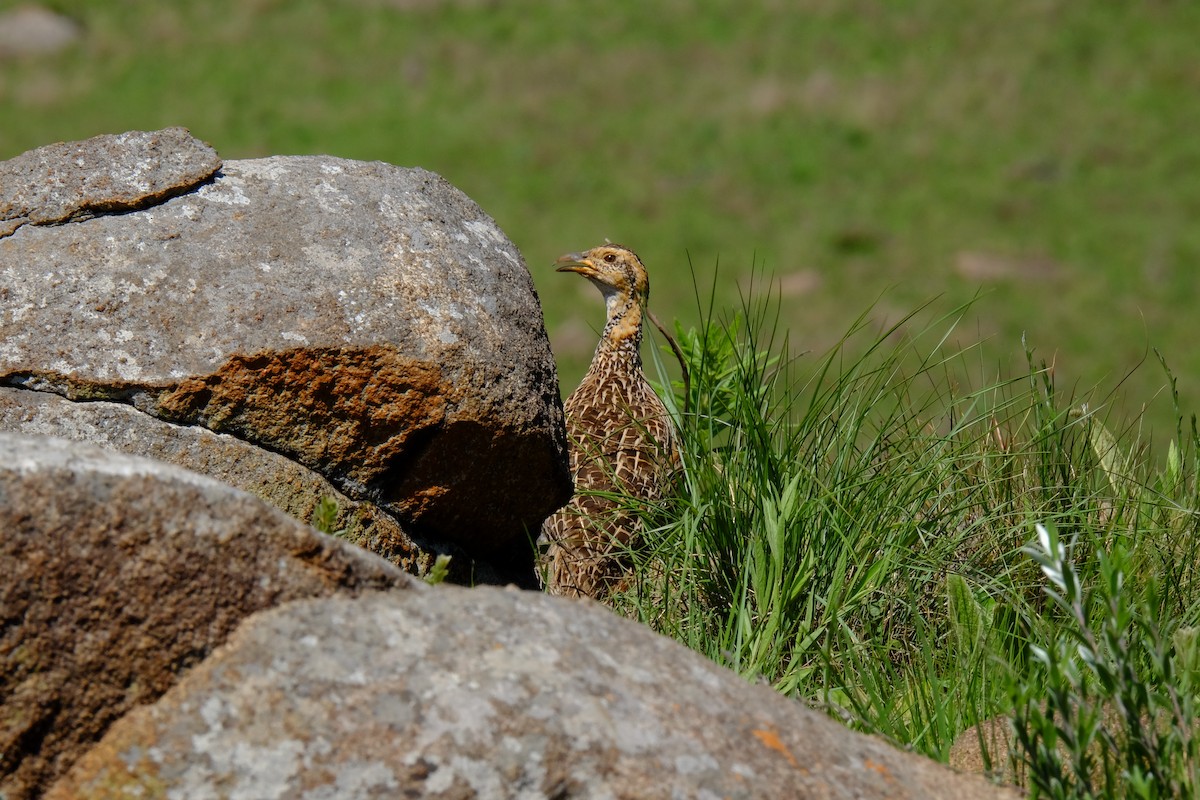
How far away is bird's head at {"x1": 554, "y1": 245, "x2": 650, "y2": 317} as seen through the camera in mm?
5934

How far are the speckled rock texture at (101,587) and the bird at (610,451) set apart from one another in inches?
76.3

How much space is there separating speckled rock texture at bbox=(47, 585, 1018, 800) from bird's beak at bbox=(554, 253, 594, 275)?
3.78m

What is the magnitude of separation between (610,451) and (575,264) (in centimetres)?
135

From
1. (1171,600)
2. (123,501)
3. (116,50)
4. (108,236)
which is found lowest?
(1171,600)

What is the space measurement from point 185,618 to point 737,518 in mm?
1985

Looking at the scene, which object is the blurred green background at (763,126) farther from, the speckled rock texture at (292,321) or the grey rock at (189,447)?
the grey rock at (189,447)

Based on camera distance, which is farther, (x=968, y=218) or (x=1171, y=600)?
(x=968, y=218)

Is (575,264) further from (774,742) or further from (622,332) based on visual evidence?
(774,742)

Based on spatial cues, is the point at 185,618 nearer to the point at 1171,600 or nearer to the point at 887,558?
the point at 887,558

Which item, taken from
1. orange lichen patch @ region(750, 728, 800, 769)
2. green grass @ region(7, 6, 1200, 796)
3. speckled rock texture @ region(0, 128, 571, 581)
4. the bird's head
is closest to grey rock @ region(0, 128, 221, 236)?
speckled rock texture @ region(0, 128, 571, 581)

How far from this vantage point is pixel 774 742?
7.51ft

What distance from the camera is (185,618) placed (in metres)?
2.20

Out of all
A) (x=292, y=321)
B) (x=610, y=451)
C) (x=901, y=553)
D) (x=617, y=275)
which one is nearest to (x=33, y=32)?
(x=617, y=275)

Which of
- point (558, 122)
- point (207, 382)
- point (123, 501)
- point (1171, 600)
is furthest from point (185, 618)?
point (558, 122)
